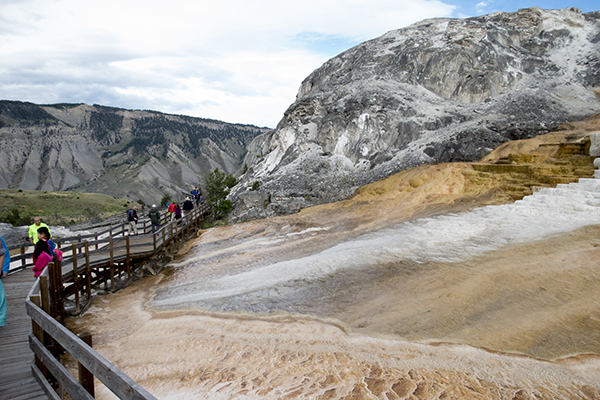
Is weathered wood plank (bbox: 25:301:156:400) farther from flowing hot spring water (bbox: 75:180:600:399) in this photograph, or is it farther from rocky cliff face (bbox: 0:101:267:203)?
rocky cliff face (bbox: 0:101:267:203)

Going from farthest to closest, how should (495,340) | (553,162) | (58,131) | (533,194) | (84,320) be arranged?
1. (58,131)
2. (553,162)
3. (533,194)
4. (84,320)
5. (495,340)

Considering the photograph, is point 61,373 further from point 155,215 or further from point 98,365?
point 155,215

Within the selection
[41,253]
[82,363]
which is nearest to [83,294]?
[41,253]

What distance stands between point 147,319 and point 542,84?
30.1 meters

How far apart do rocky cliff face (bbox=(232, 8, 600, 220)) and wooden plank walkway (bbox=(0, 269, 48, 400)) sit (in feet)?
53.5

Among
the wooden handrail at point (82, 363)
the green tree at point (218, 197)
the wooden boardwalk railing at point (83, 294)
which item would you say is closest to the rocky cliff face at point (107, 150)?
the green tree at point (218, 197)

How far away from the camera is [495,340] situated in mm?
5898

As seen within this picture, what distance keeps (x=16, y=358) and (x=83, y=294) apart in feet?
27.6

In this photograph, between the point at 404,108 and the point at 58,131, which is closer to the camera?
the point at 404,108

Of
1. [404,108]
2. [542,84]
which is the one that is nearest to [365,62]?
[404,108]

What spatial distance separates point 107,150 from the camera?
12094cm

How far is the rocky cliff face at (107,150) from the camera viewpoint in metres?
96.8

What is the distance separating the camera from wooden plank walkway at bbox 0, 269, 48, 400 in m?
4.10

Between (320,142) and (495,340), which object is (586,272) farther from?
(320,142)
